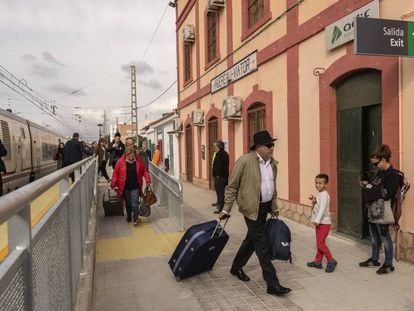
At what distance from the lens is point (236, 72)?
1165 cm

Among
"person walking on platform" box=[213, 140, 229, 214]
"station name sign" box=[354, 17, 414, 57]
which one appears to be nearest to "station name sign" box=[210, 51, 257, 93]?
"person walking on platform" box=[213, 140, 229, 214]

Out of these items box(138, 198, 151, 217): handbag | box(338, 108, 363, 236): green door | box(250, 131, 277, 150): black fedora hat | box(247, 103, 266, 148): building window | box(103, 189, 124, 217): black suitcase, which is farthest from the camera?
box(247, 103, 266, 148): building window

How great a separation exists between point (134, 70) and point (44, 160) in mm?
19250

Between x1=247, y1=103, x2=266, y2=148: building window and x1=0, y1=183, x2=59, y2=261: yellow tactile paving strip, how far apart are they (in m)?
7.71

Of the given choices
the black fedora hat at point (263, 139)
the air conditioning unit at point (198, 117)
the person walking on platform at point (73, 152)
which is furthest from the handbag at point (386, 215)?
the air conditioning unit at point (198, 117)

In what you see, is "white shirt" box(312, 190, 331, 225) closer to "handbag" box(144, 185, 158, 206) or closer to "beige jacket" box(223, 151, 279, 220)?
"beige jacket" box(223, 151, 279, 220)

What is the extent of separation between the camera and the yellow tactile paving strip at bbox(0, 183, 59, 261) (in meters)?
1.60

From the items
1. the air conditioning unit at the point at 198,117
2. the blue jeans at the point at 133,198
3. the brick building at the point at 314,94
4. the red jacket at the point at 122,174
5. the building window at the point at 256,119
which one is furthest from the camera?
the air conditioning unit at the point at 198,117

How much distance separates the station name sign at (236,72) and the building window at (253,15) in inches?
25.6

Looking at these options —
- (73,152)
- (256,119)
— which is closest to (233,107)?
(256,119)

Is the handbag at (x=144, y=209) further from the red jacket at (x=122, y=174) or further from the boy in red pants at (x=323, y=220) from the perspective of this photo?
the boy in red pants at (x=323, y=220)

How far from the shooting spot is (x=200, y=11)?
1530 cm

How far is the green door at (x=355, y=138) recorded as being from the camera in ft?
20.7

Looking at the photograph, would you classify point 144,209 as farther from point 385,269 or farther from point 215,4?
point 215,4
